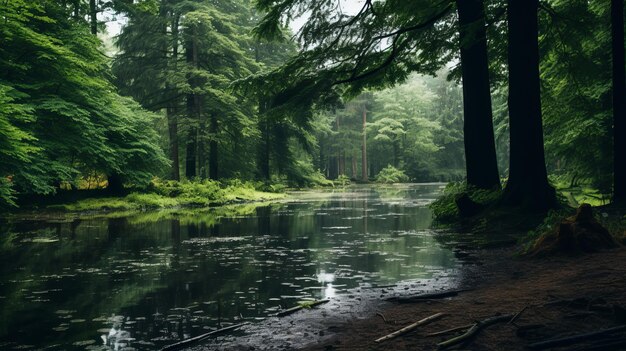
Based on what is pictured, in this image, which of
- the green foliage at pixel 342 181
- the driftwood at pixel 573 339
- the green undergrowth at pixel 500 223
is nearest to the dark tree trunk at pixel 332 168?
the green foliage at pixel 342 181

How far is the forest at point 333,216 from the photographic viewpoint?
5.01 metres

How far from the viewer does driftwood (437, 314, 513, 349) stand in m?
4.05

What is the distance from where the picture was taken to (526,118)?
36.9 ft

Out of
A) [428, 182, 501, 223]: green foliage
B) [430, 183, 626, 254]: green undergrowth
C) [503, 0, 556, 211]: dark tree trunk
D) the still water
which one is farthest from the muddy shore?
[428, 182, 501, 223]: green foliage

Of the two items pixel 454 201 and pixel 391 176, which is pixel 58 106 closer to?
pixel 454 201

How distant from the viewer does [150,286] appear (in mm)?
7285

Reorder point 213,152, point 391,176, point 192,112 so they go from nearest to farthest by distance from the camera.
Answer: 1. point 192,112
2. point 213,152
3. point 391,176

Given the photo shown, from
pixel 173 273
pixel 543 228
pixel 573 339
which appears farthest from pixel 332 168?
pixel 573 339

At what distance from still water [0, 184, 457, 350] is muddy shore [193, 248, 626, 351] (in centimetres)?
68

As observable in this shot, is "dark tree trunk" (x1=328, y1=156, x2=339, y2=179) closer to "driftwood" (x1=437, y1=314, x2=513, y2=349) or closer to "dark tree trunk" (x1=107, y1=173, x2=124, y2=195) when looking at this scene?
"dark tree trunk" (x1=107, y1=173, x2=124, y2=195)

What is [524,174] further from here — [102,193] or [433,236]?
[102,193]

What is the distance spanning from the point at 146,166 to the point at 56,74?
6514 millimetres

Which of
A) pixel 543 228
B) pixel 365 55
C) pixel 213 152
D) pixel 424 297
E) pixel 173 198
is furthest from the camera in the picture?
pixel 213 152

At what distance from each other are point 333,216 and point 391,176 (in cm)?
4902
